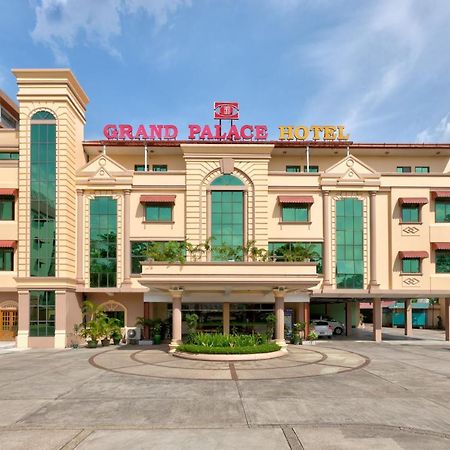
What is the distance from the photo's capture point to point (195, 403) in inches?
656

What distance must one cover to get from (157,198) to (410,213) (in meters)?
21.4

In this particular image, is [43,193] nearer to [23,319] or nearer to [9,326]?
[23,319]

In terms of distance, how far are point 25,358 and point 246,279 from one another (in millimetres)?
14884

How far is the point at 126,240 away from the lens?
122 feet

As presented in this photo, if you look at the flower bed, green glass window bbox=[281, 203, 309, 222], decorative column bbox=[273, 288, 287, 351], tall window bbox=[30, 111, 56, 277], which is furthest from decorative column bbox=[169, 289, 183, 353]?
green glass window bbox=[281, 203, 309, 222]

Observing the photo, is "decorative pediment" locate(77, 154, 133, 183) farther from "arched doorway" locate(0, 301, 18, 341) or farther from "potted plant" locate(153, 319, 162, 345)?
"arched doorway" locate(0, 301, 18, 341)

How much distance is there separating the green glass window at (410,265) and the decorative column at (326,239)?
20.9ft

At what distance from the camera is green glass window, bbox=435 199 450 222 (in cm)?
3862

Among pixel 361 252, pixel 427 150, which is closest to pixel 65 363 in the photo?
pixel 361 252

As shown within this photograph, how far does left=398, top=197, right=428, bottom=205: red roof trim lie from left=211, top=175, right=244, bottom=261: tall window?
13.4 metres

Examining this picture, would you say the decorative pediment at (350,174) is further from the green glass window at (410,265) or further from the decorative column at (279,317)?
the decorative column at (279,317)

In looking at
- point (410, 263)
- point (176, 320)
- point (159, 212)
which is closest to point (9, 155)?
point (159, 212)

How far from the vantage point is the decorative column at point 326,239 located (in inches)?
1478

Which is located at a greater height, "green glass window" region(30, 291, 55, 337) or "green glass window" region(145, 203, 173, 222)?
"green glass window" region(145, 203, 173, 222)
